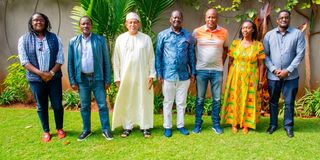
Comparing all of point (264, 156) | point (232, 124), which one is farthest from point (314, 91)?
point (264, 156)

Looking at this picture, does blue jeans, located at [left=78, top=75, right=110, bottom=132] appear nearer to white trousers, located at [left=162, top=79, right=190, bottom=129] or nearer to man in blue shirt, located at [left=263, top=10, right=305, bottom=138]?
white trousers, located at [left=162, top=79, right=190, bottom=129]

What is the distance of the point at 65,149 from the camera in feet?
13.5

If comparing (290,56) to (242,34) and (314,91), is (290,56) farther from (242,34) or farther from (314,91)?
(314,91)

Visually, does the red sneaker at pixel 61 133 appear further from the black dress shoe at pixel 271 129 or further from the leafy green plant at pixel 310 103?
the leafy green plant at pixel 310 103

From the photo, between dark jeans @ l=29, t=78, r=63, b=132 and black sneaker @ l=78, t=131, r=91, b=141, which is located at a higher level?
dark jeans @ l=29, t=78, r=63, b=132

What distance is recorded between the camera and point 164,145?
4227 mm

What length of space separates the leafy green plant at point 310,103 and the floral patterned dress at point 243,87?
1454 millimetres

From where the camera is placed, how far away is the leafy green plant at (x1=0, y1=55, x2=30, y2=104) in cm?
625

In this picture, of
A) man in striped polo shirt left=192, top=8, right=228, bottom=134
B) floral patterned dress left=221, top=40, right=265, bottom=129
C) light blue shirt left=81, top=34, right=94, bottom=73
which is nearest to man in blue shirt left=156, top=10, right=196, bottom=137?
man in striped polo shirt left=192, top=8, right=228, bottom=134

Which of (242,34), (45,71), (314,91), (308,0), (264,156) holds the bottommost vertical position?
(264,156)

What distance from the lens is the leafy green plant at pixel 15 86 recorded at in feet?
20.5

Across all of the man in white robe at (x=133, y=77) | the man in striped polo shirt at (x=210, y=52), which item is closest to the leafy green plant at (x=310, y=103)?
the man in striped polo shirt at (x=210, y=52)

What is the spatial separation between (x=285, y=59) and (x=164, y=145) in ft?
6.43

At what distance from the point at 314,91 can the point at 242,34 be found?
7.32 feet
